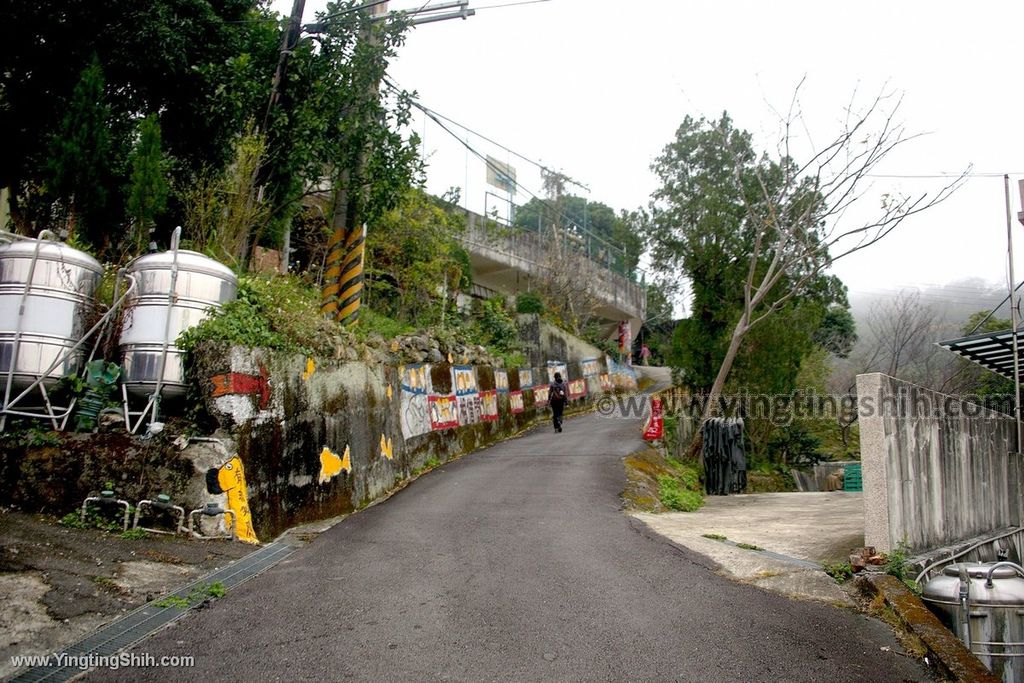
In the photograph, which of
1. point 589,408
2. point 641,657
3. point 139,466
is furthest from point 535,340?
point 641,657

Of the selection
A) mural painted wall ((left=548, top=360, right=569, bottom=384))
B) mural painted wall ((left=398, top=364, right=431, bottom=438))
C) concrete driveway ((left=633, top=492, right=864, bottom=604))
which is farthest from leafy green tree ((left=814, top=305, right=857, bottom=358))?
mural painted wall ((left=398, top=364, right=431, bottom=438))

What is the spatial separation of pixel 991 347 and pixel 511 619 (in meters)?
10.3

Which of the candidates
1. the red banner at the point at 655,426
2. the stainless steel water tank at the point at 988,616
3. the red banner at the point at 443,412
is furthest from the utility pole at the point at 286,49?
the stainless steel water tank at the point at 988,616

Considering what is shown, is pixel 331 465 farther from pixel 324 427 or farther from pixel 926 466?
pixel 926 466

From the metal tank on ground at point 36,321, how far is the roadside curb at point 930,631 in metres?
8.90

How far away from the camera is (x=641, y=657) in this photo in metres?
5.49

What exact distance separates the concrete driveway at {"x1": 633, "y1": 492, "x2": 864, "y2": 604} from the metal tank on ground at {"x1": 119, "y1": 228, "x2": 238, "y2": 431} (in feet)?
20.9

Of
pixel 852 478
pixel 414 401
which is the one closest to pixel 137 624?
pixel 414 401

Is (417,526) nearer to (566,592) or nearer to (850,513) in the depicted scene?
(566,592)

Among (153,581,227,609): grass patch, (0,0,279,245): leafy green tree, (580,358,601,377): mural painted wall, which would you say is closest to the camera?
(153,581,227,609): grass patch

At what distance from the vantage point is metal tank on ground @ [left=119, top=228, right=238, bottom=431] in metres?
8.96

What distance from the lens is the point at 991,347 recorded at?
12539 mm

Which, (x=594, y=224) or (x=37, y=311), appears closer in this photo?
(x=37, y=311)

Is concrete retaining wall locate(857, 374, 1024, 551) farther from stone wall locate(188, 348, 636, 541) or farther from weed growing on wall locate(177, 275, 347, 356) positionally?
weed growing on wall locate(177, 275, 347, 356)
